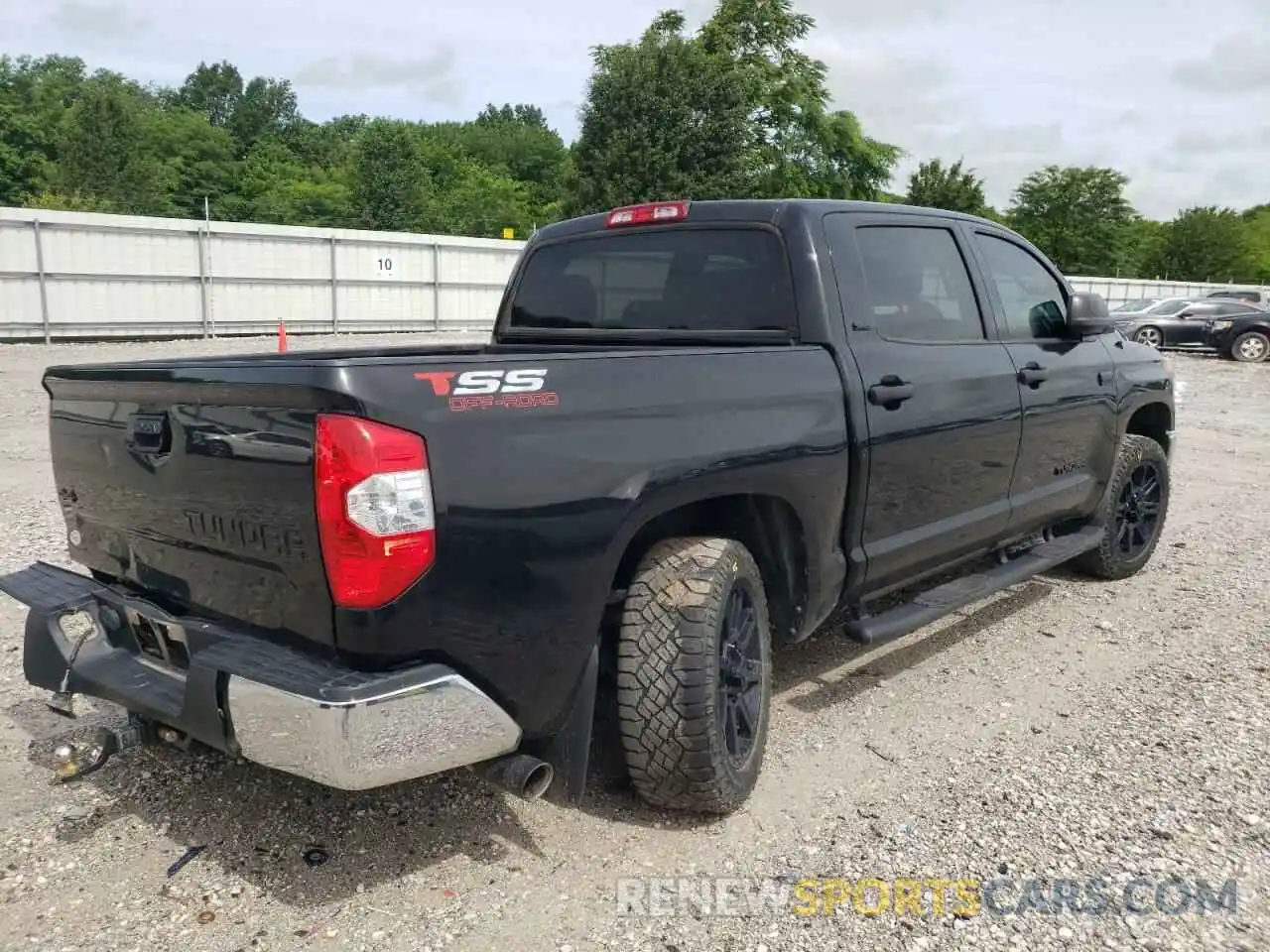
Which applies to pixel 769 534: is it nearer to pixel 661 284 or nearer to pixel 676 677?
pixel 676 677

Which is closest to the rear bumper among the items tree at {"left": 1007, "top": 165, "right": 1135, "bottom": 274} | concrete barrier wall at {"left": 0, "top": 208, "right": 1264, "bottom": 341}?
concrete barrier wall at {"left": 0, "top": 208, "right": 1264, "bottom": 341}

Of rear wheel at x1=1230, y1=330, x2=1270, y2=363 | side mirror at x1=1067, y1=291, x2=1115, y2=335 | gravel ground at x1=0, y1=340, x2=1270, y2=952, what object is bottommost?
gravel ground at x1=0, y1=340, x2=1270, y2=952

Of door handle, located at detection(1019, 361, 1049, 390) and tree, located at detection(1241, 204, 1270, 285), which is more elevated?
tree, located at detection(1241, 204, 1270, 285)

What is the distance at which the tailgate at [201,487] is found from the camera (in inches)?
93.5

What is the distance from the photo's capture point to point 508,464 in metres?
2.46

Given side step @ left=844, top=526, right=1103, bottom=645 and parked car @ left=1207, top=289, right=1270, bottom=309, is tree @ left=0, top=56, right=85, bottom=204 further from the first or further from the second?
side step @ left=844, top=526, right=1103, bottom=645

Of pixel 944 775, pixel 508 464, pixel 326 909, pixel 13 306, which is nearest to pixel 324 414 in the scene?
pixel 508 464

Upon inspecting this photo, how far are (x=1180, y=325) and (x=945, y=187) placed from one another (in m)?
34.6

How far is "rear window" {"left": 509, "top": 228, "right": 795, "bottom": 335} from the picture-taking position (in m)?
3.73

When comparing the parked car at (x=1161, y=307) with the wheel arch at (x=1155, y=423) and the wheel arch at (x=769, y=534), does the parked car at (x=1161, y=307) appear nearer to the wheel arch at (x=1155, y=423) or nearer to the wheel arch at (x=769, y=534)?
the wheel arch at (x=1155, y=423)

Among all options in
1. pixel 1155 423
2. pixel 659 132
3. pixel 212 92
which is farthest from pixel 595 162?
pixel 212 92

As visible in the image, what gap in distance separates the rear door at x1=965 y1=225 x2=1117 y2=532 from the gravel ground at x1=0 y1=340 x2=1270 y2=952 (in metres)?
0.81

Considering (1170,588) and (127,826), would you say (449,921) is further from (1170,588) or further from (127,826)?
(1170,588)

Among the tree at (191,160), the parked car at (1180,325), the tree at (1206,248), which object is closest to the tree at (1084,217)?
the tree at (1206,248)
